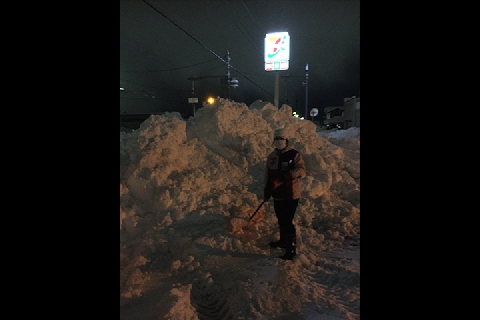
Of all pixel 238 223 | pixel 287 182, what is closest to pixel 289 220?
pixel 287 182

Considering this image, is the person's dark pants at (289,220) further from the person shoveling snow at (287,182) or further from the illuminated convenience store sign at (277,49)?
the illuminated convenience store sign at (277,49)

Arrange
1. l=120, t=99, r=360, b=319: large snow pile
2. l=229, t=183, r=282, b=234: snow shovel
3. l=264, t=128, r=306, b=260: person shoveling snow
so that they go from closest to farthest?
l=120, t=99, r=360, b=319: large snow pile → l=264, t=128, r=306, b=260: person shoveling snow → l=229, t=183, r=282, b=234: snow shovel

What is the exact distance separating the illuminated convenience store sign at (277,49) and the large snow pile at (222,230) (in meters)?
14.9

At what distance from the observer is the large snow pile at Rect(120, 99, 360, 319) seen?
117 inches

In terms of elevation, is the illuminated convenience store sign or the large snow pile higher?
the illuminated convenience store sign

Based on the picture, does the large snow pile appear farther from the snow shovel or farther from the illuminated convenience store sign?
the illuminated convenience store sign

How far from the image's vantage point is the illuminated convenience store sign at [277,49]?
22172 millimetres

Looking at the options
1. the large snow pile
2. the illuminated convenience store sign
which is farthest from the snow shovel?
the illuminated convenience store sign

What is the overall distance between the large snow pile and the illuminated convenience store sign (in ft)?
48.8

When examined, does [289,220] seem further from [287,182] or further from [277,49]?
[277,49]

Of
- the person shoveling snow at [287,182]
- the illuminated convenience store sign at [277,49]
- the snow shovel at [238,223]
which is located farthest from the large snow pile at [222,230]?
the illuminated convenience store sign at [277,49]
